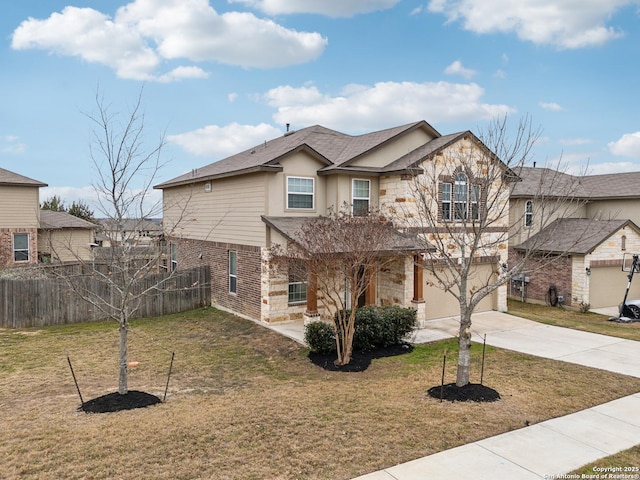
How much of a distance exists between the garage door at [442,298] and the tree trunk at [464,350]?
7.27 metres

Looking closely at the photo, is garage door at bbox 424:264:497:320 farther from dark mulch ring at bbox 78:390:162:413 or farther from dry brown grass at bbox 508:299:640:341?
dark mulch ring at bbox 78:390:162:413

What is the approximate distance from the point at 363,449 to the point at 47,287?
14.1 m

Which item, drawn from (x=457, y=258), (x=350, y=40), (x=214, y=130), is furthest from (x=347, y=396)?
(x=214, y=130)

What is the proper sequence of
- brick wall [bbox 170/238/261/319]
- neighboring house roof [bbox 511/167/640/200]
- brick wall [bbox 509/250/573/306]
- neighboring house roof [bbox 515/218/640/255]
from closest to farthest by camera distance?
brick wall [bbox 170/238/261/319], neighboring house roof [bbox 515/218/640/255], brick wall [bbox 509/250/573/306], neighboring house roof [bbox 511/167/640/200]

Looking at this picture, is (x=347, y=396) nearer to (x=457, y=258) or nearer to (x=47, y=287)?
(x=457, y=258)

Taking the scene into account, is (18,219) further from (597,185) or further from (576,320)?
(597,185)

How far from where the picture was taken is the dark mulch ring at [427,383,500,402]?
823 cm

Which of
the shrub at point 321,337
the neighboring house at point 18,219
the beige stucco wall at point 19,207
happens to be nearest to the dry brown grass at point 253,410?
the shrub at point 321,337

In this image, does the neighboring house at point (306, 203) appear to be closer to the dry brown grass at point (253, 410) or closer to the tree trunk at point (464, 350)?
the dry brown grass at point (253, 410)

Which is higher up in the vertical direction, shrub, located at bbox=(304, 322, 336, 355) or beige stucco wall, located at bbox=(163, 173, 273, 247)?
beige stucco wall, located at bbox=(163, 173, 273, 247)

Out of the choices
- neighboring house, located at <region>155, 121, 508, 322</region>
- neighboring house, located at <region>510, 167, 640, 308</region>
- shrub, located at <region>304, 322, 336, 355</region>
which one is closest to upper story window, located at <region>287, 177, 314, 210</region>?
neighboring house, located at <region>155, 121, 508, 322</region>

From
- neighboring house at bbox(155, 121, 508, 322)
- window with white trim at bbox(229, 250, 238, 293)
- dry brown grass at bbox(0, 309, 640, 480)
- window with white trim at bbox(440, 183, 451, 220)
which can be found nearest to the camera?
dry brown grass at bbox(0, 309, 640, 480)

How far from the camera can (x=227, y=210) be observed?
17203 mm

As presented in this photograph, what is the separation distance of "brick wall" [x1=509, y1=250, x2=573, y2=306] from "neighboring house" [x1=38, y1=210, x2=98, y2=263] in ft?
76.7
